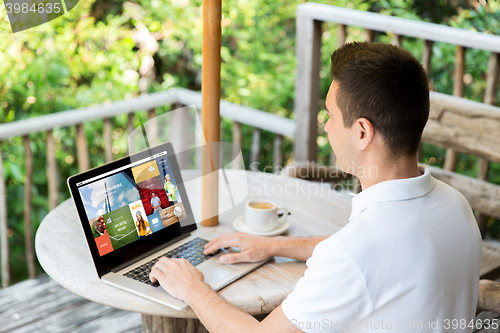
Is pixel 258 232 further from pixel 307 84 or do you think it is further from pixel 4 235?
pixel 4 235

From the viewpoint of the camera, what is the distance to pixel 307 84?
2.60 metres

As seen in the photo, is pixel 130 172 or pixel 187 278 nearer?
pixel 187 278

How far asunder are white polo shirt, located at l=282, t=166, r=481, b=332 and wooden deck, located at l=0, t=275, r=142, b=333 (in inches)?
59.6

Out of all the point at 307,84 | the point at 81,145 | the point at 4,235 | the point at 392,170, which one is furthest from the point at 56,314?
the point at 392,170

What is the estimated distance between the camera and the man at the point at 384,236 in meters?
0.82

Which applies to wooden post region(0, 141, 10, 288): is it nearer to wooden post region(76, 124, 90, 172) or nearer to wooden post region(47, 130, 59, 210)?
wooden post region(47, 130, 59, 210)

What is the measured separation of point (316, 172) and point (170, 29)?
2.96 m

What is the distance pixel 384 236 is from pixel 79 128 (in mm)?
2014

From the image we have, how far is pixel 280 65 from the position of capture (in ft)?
15.6

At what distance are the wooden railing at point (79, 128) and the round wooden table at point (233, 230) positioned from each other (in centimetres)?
86

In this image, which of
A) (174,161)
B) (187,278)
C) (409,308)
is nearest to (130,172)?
(174,161)

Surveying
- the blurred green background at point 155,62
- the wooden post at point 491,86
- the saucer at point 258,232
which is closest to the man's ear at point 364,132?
the saucer at point 258,232

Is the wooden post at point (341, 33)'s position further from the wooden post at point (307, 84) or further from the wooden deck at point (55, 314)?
the wooden deck at point (55, 314)

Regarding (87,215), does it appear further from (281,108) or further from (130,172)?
(281,108)
